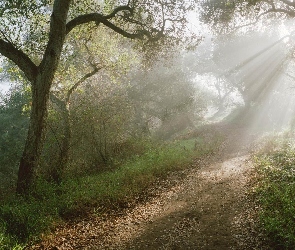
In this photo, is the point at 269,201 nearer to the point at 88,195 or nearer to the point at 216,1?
the point at 88,195

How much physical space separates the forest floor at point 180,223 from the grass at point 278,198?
0.36 metres

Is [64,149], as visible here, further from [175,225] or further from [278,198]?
[278,198]

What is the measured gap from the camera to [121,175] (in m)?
12.8

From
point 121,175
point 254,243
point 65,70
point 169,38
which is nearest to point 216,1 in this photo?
point 169,38

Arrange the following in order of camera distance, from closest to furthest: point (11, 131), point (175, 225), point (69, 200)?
1. point (175, 225)
2. point (69, 200)
3. point (11, 131)

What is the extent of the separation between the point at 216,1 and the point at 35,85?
14422mm

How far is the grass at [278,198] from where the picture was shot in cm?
626

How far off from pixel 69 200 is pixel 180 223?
4419mm

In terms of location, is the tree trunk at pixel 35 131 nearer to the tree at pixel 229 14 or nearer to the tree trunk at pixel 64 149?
the tree trunk at pixel 64 149

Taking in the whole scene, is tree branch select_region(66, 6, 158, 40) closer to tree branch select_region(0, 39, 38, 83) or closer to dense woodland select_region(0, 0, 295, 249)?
dense woodland select_region(0, 0, 295, 249)

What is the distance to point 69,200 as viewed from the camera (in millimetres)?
10164

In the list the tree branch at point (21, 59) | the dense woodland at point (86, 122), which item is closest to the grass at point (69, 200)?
the dense woodland at point (86, 122)

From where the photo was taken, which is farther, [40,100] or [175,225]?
[40,100]

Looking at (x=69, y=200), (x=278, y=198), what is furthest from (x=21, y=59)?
(x=278, y=198)
